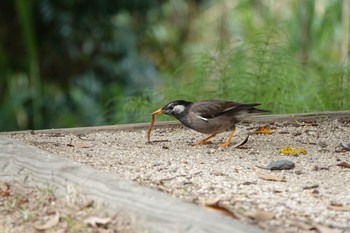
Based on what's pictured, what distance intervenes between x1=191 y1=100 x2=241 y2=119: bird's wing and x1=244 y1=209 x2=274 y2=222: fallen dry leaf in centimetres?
225

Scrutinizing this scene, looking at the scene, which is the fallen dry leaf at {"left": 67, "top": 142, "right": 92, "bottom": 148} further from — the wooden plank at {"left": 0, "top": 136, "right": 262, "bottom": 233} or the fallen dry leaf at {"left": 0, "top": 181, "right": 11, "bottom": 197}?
the fallen dry leaf at {"left": 0, "top": 181, "right": 11, "bottom": 197}

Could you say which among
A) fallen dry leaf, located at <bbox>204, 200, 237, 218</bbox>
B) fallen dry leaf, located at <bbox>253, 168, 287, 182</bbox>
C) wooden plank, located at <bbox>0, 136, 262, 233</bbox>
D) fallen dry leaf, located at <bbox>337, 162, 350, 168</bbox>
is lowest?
fallen dry leaf, located at <bbox>337, 162, 350, 168</bbox>

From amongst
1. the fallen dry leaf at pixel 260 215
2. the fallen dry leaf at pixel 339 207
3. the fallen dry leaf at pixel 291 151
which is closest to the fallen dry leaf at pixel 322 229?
the fallen dry leaf at pixel 260 215

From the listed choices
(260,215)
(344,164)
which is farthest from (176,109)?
(260,215)

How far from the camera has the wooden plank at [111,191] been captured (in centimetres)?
343

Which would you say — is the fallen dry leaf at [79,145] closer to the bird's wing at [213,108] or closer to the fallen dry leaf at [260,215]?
the bird's wing at [213,108]

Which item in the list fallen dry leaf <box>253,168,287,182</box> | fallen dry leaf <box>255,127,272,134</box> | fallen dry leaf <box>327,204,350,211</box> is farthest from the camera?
fallen dry leaf <box>255,127,272,134</box>

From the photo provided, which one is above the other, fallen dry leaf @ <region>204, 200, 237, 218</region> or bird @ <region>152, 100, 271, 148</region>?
bird @ <region>152, 100, 271, 148</region>

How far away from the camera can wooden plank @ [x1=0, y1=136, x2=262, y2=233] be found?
343cm

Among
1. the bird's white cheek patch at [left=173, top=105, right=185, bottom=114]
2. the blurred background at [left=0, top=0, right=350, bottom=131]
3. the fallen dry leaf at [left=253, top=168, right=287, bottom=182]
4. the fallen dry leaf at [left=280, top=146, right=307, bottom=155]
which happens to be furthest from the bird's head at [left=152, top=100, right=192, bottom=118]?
the blurred background at [left=0, top=0, right=350, bottom=131]

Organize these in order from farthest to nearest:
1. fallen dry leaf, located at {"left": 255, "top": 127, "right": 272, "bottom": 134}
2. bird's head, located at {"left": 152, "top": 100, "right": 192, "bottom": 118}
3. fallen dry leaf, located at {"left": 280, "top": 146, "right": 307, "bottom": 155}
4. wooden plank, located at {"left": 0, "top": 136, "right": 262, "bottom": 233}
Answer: fallen dry leaf, located at {"left": 255, "top": 127, "right": 272, "bottom": 134}, bird's head, located at {"left": 152, "top": 100, "right": 192, "bottom": 118}, fallen dry leaf, located at {"left": 280, "top": 146, "right": 307, "bottom": 155}, wooden plank, located at {"left": 0, "top": 136, "right": 262, "bottom": 233}

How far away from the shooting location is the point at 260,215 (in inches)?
145

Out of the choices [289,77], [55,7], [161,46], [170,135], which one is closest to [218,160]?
[170,135]

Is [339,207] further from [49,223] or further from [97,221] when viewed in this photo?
[49,223]
